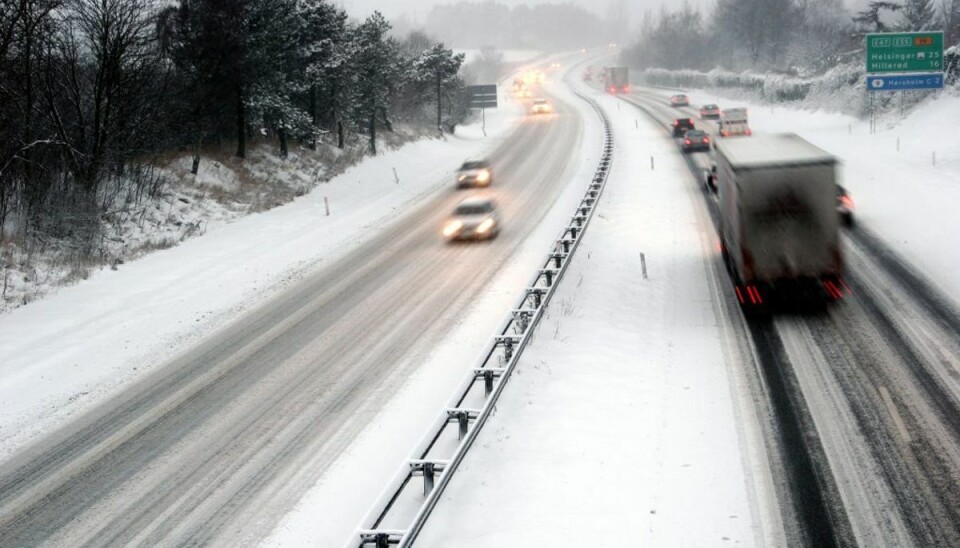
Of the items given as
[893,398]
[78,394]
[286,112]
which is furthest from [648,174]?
[78,394]

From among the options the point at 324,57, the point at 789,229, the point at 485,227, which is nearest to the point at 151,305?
the point at 485,227

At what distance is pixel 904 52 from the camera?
36.7m

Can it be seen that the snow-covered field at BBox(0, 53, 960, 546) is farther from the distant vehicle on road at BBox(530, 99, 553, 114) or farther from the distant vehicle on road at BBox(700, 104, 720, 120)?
the distant vehicle on road at BBox(530, 99, 553, 114)

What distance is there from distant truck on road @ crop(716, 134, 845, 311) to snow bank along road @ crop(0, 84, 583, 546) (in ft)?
22.2

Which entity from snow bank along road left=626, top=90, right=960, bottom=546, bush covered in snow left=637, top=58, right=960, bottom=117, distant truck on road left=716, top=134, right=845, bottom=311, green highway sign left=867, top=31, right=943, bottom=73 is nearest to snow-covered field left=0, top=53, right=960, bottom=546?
snow bank along road left=626, top=90, right=960, bottom=546

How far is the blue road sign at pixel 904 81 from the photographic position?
3622 centimetres

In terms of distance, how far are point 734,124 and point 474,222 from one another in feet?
99.6

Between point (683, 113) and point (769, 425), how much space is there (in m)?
65.7

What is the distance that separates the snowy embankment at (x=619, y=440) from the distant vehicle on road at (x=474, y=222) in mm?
6784

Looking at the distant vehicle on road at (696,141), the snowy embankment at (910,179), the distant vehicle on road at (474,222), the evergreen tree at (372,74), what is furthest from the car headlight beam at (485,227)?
the evergreen tree at (372,74)

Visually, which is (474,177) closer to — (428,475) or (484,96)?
(428,475)

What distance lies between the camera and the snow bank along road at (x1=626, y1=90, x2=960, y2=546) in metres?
8.76

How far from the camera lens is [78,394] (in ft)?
46.6

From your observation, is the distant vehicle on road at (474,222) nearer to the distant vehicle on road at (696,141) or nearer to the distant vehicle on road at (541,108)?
the distant vehicle on road at (696,141)
